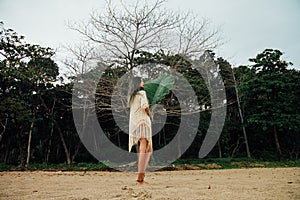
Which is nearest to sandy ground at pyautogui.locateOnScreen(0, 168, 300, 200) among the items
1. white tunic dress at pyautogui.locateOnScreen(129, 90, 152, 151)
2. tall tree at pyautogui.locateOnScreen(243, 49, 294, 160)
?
white tunic dress at pyautogui.locateOnScreen(129, 90, 152, 151)

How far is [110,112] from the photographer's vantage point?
39.3 feet

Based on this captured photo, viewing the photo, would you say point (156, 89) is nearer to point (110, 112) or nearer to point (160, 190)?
point (160, 190)

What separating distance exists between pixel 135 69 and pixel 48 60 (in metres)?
5.46

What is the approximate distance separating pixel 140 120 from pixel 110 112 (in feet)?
27.8

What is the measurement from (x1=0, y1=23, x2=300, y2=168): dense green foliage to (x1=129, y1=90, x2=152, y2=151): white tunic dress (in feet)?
21.8

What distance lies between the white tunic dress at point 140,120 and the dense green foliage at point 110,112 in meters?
6.64

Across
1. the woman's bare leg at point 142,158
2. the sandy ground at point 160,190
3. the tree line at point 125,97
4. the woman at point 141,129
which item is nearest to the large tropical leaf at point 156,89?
the woman at point 141,129

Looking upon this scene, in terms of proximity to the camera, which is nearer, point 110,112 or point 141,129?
point 141,129

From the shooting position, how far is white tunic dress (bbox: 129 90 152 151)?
366 centimetres

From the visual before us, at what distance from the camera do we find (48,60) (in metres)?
13.3

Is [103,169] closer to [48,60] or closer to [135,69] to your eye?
[135,69]

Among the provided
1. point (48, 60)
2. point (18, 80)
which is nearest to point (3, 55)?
point (18, 80)

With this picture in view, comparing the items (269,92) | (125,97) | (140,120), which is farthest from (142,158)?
(269,92)

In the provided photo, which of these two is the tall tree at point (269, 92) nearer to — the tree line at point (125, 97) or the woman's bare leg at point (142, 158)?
the tree line at point (125, 97)
